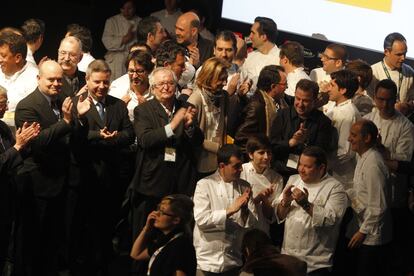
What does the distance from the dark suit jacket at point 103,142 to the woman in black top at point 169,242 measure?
1.28 metres

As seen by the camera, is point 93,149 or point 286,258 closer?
point 286,258

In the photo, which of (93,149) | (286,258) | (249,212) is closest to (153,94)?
(93,149)

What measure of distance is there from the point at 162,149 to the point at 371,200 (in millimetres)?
1539

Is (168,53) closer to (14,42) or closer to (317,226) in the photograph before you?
(14,42)

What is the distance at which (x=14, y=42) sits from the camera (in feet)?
21.0

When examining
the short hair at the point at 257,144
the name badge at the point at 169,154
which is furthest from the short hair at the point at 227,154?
the name badge at the point at 169,154

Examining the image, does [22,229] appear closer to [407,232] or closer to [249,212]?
[249,212]

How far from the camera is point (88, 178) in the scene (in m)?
6.40

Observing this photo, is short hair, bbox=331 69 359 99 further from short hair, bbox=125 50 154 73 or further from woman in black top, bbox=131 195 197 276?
woman in black top, bbox=131 195 197 276

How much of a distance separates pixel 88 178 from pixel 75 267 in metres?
0.68

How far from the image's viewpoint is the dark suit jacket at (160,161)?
6.30 metres

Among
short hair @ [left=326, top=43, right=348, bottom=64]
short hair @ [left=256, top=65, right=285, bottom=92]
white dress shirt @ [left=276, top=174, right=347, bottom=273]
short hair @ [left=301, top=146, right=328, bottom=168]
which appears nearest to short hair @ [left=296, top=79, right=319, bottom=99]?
short hair @ [left=256, top=65, right=285, bottom=92]

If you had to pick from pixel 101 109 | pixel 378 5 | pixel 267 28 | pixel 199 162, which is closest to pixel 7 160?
pixel 101 109

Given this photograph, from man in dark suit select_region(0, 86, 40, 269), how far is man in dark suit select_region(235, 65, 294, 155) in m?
1.71
